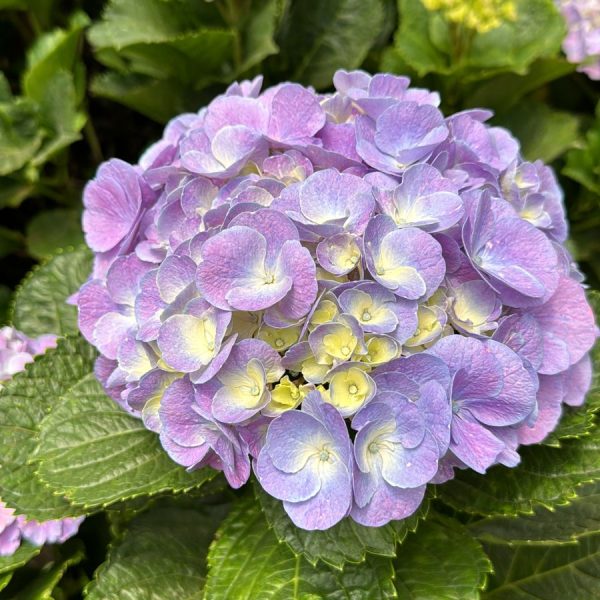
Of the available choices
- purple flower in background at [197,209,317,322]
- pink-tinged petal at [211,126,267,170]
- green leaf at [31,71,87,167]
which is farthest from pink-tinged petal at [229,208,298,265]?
green leaf at [31,71,87,167]

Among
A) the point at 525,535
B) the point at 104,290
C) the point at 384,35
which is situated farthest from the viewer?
the point at 384,35

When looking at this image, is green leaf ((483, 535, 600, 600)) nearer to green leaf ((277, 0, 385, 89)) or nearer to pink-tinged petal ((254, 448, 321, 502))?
pink-tinged petal ((254, 448, 321, 502))

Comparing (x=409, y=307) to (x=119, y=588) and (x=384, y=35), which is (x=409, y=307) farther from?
(x=384, y=35)

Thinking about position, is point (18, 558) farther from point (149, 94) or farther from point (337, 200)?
point (149, 94)

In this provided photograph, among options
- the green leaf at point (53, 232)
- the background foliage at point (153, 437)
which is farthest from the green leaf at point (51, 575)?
the green leaf at point (53, 232)

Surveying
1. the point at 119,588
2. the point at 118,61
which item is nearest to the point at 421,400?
the point at 119,588

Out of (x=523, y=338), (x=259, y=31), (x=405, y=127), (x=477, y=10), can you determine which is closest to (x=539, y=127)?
(x=477, y=10)
